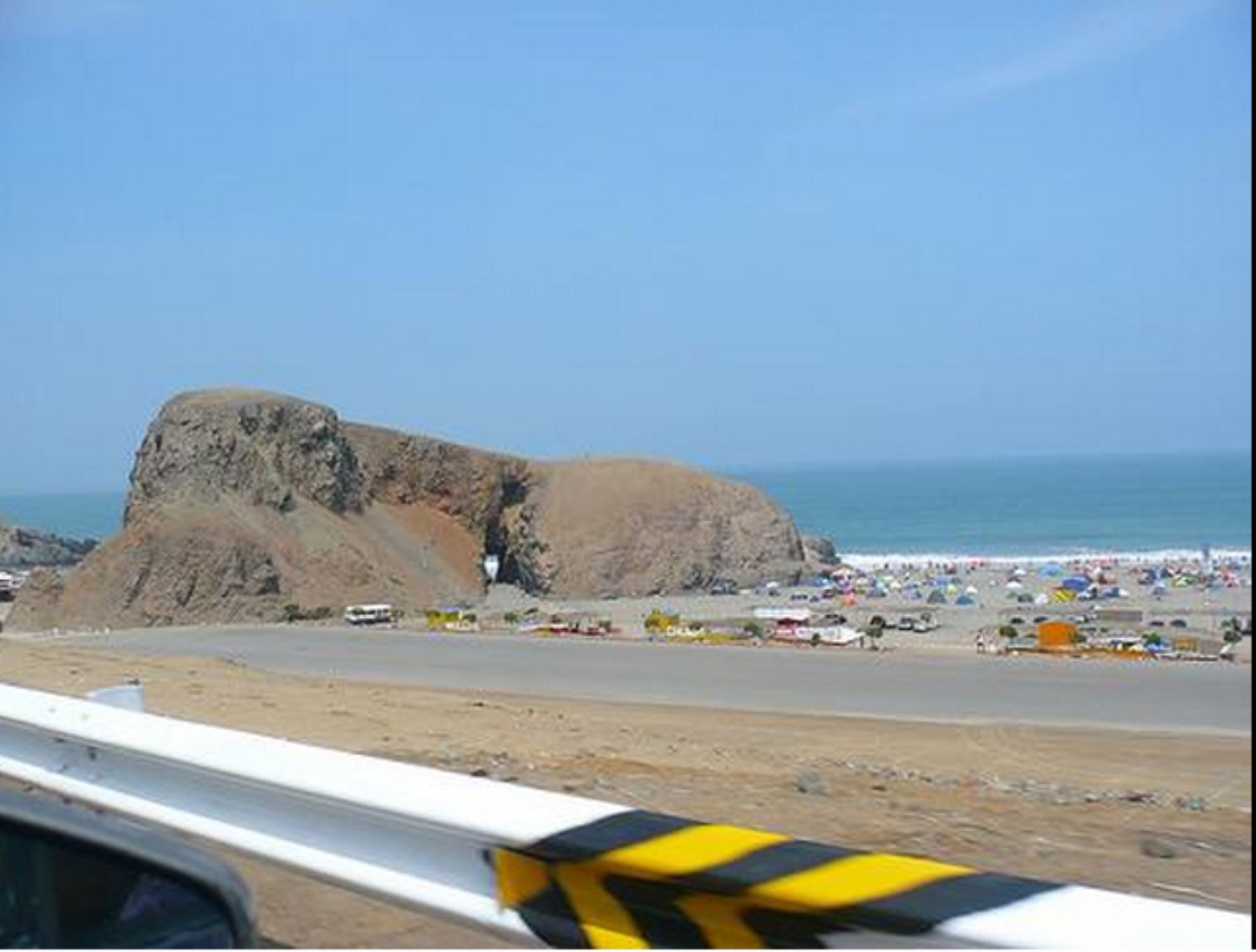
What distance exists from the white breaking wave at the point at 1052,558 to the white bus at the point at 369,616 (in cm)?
3536

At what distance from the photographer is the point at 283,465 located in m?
52.6

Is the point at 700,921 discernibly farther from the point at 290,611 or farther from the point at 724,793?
the point at 290,611

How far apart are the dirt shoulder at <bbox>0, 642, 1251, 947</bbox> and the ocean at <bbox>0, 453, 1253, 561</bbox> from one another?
140 feet

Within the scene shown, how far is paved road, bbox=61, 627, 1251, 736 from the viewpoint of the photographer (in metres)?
21.0

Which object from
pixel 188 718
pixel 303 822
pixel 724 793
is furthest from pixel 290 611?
pixel 303 822

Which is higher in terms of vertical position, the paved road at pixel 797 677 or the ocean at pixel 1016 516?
the ocean at pixel 1016 516

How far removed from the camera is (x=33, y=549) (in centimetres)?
7962

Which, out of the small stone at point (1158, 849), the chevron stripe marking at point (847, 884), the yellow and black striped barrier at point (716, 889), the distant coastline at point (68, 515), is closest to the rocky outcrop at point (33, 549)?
the distant coastline at point (68, 515)

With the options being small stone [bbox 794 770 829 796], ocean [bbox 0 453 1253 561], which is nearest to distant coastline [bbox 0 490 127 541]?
ocean [bbox 0 453 1253 561]

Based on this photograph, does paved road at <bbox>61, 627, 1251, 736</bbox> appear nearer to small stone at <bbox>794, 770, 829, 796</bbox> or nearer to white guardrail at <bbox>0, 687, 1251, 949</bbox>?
small stone at <bbox>794, 770, 829, 796</bbox>

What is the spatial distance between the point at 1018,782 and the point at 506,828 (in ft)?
28.7

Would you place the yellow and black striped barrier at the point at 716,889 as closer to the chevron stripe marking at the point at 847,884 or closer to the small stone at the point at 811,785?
the chevron stripe marking at the point at 847,884

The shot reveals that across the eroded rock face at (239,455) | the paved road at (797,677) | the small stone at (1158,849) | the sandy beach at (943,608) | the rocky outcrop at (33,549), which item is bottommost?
the paved road at (797,677)

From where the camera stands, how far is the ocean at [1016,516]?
90.1 metres
